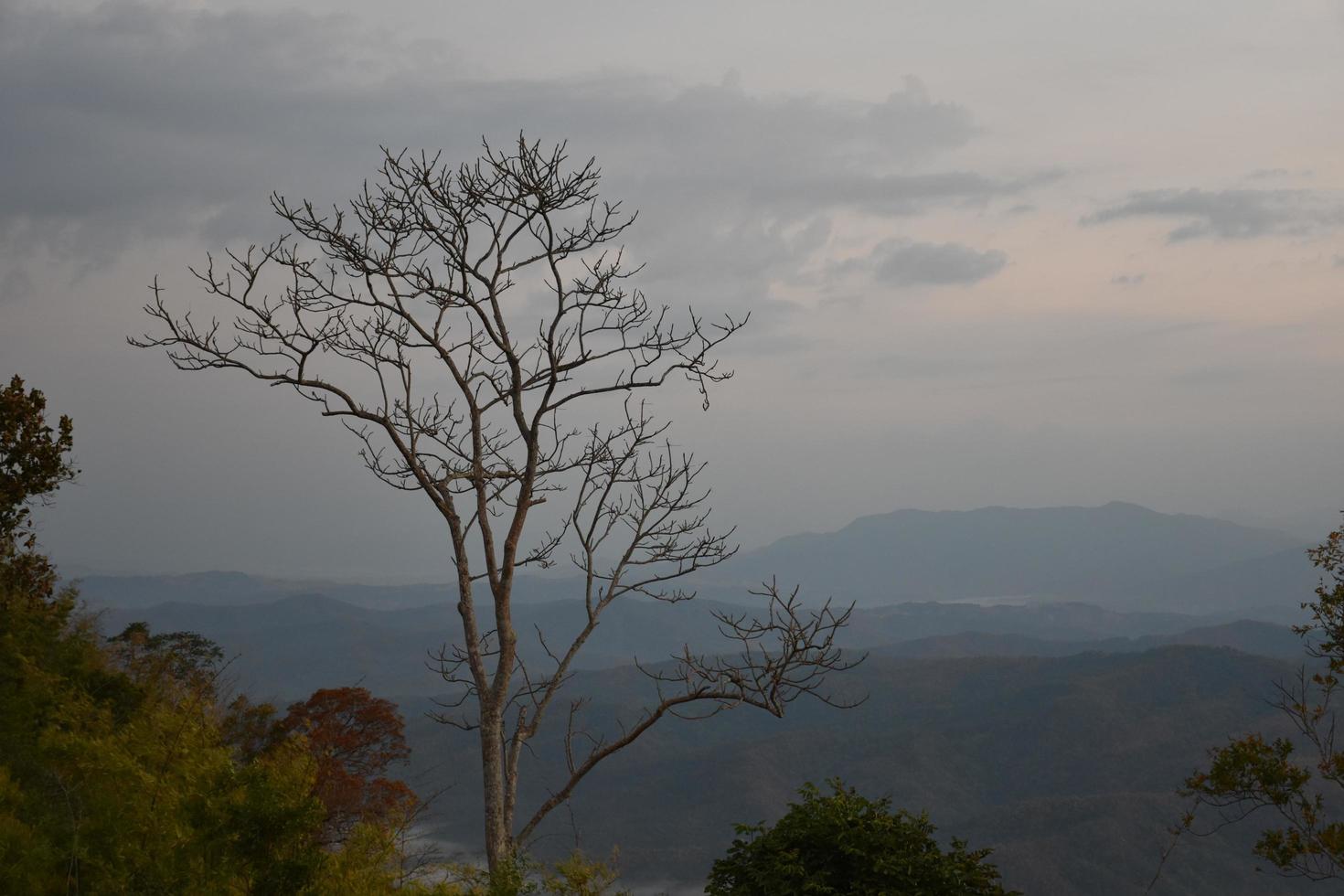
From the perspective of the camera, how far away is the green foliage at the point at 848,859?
22.3 feet

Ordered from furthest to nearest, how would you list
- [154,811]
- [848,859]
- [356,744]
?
1. [356,744]
2. [154,811]
3. [848,859]

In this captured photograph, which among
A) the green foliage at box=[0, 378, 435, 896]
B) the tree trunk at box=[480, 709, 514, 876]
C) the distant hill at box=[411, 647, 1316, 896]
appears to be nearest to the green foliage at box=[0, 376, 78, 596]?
the green foliage at box=[0, 378, 435, 896]

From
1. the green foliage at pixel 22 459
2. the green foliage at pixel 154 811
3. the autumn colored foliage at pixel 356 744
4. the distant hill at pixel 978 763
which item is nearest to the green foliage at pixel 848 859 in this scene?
the green foliage at pixel 154 811

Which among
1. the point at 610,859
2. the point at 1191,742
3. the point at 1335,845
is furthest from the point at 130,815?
the point at 1191,742

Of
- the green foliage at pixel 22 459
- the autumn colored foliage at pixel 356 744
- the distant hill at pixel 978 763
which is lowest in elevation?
the distant hill at pixel 978 763

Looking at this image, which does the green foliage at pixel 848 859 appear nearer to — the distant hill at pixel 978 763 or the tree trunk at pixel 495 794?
the tree trunk at pixel 495 794

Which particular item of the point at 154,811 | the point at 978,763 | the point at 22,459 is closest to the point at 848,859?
the point at 154,811

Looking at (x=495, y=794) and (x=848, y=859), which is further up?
(x=495, y=794)

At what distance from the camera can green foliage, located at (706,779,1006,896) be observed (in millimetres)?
6805

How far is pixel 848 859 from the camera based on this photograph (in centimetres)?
706

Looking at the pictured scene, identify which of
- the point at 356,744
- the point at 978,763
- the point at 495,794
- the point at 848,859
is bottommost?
the point at 978,763

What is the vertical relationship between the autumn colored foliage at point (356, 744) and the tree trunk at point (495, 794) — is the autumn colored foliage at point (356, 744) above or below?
below

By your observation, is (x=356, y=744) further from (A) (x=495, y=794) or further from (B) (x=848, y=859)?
(B) (x=848, y=859)

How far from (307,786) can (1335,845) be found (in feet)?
37.1
